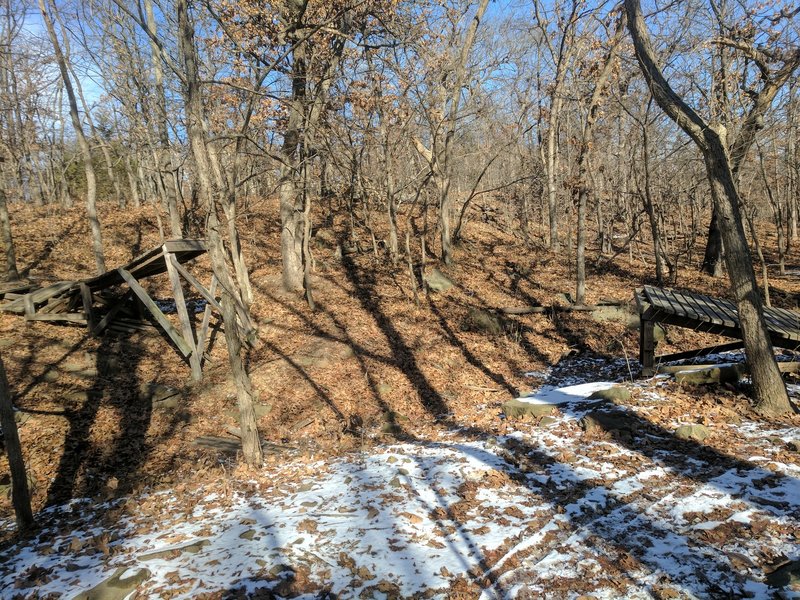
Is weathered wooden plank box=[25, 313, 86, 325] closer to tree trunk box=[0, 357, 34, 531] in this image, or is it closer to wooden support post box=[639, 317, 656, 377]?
tree trunk box=[0, 357, 34, 531]

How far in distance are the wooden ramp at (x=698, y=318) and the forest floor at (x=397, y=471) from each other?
882 millimetres

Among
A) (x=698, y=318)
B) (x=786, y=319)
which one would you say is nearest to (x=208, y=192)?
(x=698, y=318)

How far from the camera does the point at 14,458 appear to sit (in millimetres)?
5176

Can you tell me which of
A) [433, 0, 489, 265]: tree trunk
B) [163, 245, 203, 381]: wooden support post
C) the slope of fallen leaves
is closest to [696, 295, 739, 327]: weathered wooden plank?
the slope of fallen leaves

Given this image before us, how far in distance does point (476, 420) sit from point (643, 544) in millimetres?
4038

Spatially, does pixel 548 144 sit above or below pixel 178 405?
above

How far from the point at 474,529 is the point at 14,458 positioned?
15.6 feet

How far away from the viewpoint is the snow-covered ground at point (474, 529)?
3.70m

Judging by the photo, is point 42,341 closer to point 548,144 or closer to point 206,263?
point 206,263

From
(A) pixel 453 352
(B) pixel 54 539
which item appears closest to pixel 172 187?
(A) pixel 453 352

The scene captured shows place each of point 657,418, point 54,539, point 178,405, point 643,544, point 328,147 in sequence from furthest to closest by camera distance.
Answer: point 328,147, point 178,405, point 657,418, point 54,539, point 643,544

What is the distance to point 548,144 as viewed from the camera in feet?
66.0

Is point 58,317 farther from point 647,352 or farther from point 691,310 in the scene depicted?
point 691,310

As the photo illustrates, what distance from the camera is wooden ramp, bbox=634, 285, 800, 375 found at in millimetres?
6883
